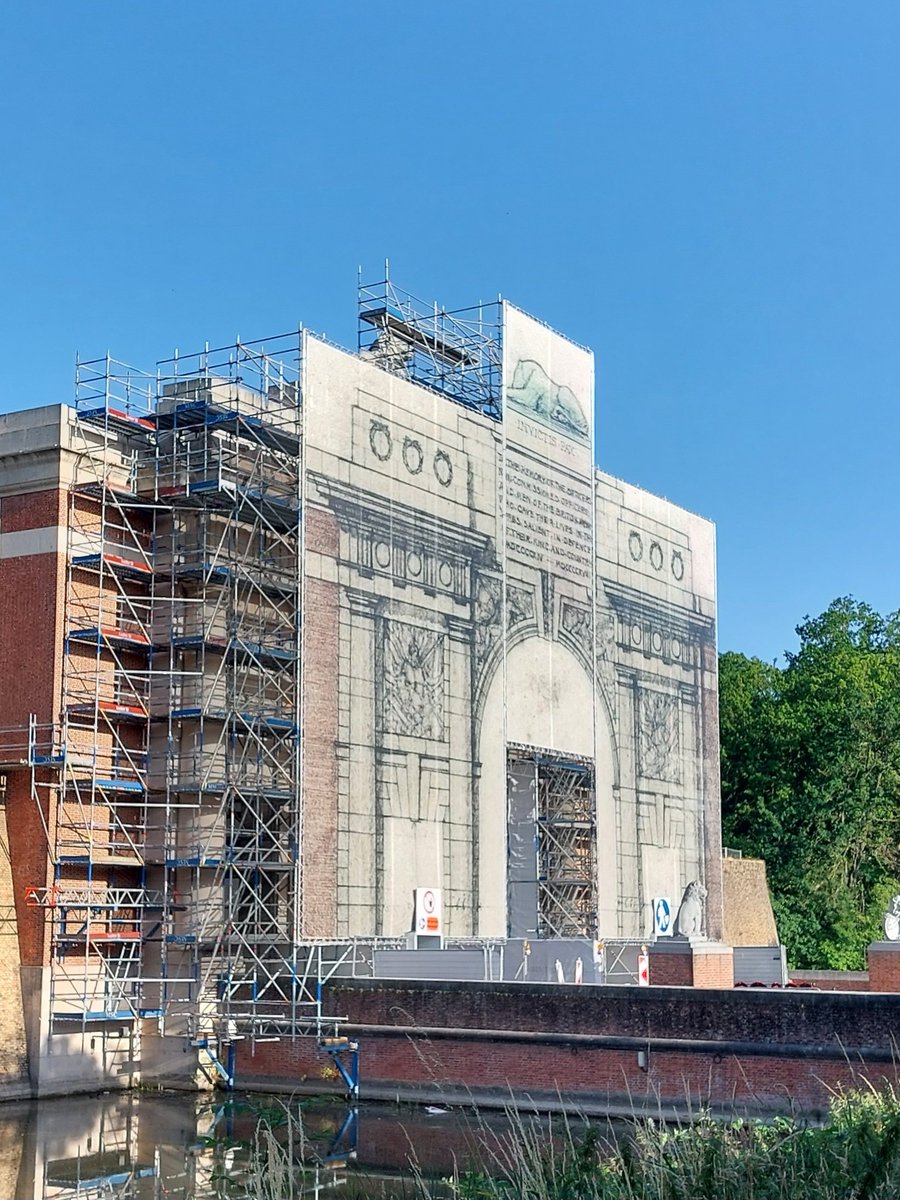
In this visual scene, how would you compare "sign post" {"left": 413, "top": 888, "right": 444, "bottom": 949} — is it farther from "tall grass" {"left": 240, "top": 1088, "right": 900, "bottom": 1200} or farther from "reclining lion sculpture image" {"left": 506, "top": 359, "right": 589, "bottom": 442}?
"tall grass" {"left": 240, "top": 1088, "right": 900, "bottom": 1200}

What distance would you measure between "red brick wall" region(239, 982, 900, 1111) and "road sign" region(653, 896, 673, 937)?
45.1 feet

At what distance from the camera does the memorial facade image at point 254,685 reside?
26078 mm

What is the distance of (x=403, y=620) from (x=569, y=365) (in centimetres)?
974

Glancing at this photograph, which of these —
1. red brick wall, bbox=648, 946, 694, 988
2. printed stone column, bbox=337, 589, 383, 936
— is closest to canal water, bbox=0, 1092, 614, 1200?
printed stone column, bbox=337, 589, 383, 936

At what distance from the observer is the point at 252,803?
27484mm

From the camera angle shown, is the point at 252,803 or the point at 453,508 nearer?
the point at 252,803

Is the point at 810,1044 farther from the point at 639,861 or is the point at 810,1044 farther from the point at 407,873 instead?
the point at 639,861

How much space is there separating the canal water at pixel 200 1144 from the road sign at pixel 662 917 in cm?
1479

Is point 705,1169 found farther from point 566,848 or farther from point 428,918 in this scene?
point 566,848

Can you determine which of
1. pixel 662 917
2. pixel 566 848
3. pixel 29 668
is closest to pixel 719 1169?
pixel 29 668

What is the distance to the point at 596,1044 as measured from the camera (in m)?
23.0

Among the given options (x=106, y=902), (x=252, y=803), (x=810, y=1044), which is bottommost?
(x=810, y=1044)

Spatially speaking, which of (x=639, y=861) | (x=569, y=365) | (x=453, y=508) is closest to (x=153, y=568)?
(x=453, y=508)

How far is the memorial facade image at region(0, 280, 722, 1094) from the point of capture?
85.6 ft
